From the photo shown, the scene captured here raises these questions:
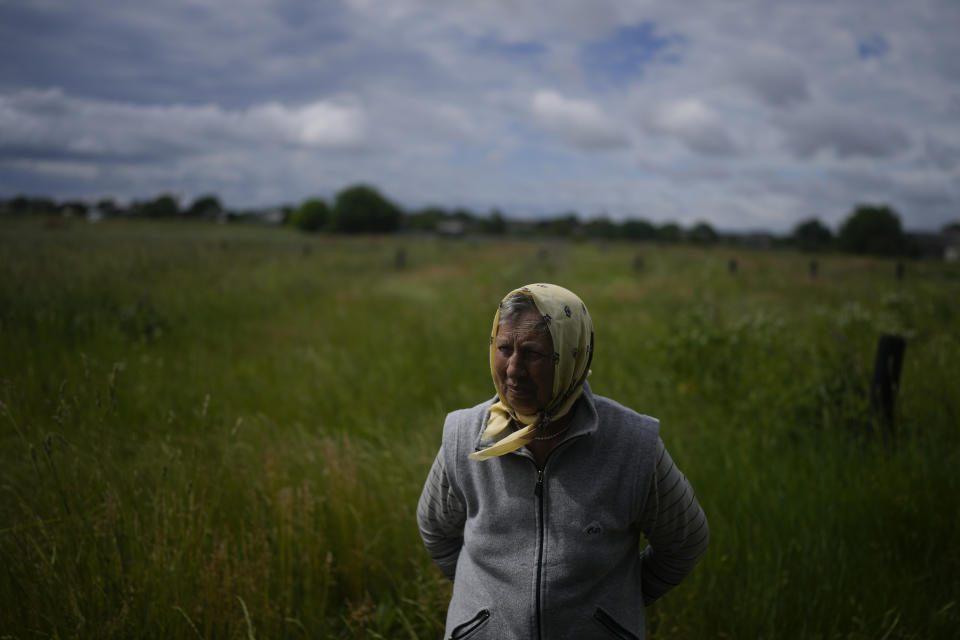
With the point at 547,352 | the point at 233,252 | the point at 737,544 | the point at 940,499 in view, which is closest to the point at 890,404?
the point at 940,499

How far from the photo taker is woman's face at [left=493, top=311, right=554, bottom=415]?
1.28 m

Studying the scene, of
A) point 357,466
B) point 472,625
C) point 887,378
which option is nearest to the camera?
point 472,625

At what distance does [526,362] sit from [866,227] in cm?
5988

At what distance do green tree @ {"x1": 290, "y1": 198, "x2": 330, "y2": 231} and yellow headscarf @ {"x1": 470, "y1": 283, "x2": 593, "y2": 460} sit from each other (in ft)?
218

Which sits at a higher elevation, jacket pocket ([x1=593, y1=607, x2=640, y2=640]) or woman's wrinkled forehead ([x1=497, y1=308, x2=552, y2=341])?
woman's wrinkled forehead ([x1=497, y1=308, x2=552, y2=341])

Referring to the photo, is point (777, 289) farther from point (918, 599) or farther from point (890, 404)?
point (918, 599)

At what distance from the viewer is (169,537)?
2.46 metres

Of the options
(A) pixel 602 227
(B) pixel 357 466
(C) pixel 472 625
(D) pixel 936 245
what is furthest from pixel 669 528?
(A) pixel 602 227

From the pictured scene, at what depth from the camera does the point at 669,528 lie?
4.81ft

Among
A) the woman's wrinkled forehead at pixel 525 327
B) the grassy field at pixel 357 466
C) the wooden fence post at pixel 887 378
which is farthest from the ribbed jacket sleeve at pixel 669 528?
the wooden fence post at pixel 887 378

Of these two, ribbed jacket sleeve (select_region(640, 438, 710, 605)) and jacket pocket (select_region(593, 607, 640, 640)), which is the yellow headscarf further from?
jacket pocket (select_region(593, 607, 640, 640))

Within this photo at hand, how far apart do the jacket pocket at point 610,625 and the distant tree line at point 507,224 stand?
21.4 metres

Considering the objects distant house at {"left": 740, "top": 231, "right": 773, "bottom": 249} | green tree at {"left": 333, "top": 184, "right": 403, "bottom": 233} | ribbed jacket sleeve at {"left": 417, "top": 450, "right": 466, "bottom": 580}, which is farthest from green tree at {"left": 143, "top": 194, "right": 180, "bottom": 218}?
distant house at {"left": 740, "top": 231, "right": 773, "bottom": 249}

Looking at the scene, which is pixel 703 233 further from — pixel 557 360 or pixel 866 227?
pixel 557 360
